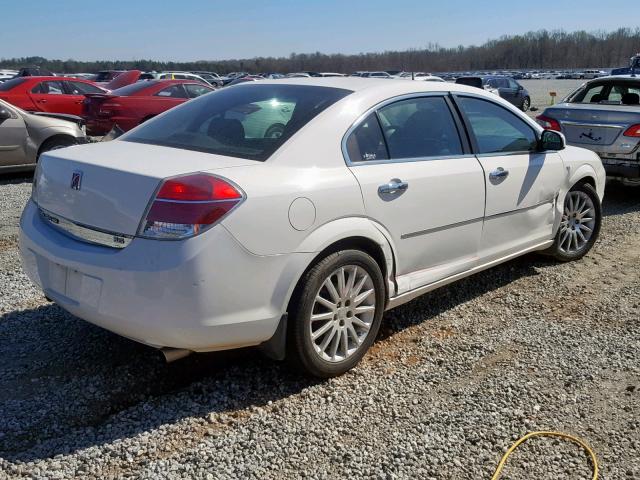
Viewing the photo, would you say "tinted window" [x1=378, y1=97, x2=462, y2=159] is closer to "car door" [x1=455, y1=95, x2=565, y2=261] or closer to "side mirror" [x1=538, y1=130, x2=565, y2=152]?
"car door" [x1=455, y1=95, x2=565, y2=261]

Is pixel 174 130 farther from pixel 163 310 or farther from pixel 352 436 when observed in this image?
pixel 352 436

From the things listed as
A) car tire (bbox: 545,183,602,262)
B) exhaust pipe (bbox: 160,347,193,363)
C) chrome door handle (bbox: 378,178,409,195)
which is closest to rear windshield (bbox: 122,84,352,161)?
chrome door handle (bbox: 378,178,409,195)

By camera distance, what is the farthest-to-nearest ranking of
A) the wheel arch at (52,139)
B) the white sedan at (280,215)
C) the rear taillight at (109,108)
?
the rear taillight at (109,108)
the wheel arch at (52,139)
the white sedan at (280,215)

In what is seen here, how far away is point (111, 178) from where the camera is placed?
312cm

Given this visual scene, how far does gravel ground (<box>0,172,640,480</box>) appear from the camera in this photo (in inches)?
113

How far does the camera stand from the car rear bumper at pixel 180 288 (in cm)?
289

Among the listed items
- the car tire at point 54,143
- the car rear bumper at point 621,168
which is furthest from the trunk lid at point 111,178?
the car tire at point 54,143

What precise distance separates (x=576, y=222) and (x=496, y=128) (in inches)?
61.3

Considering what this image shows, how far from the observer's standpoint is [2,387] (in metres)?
3.46

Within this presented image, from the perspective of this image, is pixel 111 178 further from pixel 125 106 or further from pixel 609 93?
pixel 125 106

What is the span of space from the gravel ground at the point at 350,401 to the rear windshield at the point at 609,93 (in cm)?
506

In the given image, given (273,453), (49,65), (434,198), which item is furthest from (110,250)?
(49,65)

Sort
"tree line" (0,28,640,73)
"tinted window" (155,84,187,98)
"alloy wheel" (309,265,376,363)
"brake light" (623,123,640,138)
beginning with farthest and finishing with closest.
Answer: "tree line" (0,28,640,73)
"tinted window" (155,84,187,98)
"brake light" (623,123,640,138)
"alloy wheel" (309,265,376,363)

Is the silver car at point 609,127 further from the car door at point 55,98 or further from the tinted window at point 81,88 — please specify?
the tinted window at point 81,88
